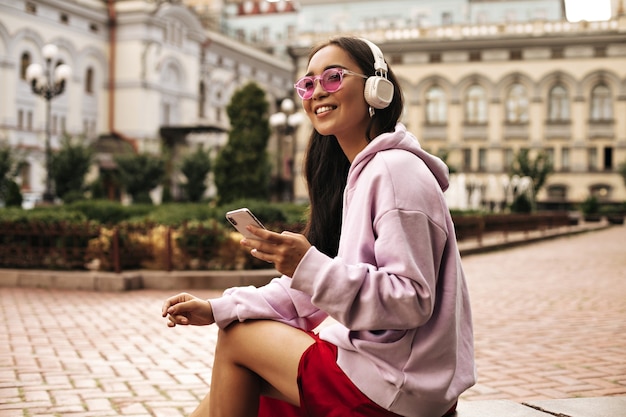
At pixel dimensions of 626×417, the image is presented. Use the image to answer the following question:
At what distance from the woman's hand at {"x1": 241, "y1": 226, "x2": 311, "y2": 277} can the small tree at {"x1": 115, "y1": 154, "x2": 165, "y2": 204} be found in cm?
3168

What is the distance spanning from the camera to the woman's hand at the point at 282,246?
2.16 meters

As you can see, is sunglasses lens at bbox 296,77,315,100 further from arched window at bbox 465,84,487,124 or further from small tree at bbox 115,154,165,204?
arched window at bbox 465,84,487,124

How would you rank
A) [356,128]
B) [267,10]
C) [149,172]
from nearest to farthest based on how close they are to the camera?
[356,128] → [149,172] → [267,10]

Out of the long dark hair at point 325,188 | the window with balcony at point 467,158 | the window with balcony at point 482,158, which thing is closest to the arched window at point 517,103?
the window with balcony at point 482,158

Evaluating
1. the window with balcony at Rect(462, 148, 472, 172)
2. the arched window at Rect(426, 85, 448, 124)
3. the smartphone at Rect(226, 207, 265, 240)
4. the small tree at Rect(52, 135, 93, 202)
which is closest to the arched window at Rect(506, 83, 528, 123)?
the window with balcony at Rect(462, 148, 472, 172)

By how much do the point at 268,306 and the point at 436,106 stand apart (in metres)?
49.5

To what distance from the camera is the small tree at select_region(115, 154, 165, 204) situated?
33406 millimetres

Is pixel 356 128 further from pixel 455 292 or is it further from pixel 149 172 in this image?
pixel 149 172

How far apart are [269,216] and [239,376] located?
11.1 metres

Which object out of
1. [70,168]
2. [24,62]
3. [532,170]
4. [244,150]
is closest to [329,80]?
[244,150]

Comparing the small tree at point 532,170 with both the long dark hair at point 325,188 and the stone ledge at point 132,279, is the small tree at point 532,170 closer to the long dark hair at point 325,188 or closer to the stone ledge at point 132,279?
the stone ledge at point 132,279

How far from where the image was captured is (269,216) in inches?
531

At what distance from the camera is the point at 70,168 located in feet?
103

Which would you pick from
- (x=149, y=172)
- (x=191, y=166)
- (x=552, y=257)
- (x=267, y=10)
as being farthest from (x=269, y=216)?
(x=267, y=10)
